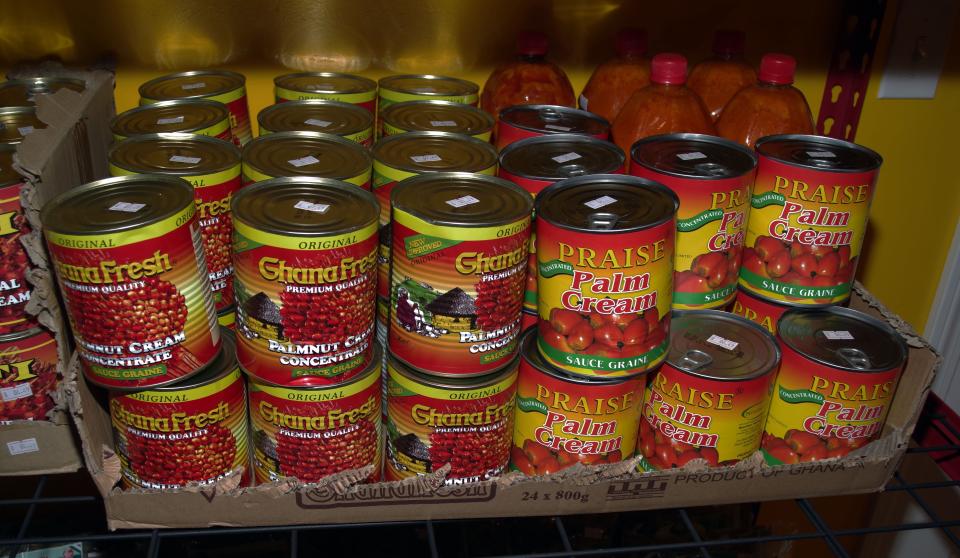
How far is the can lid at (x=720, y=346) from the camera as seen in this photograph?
1096 millimetres

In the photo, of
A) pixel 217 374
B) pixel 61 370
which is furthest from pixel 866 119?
pixel 61 370

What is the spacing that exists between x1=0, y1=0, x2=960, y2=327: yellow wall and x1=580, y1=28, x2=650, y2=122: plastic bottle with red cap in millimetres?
132

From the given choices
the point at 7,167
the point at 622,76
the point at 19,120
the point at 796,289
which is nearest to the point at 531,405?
the point at 796,289

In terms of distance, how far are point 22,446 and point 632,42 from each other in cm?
117

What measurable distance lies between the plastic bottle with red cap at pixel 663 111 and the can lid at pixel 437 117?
0.23 metres

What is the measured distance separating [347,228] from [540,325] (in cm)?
30

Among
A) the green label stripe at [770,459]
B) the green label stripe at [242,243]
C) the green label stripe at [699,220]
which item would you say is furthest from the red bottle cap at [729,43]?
the green label stripe at [242,243]

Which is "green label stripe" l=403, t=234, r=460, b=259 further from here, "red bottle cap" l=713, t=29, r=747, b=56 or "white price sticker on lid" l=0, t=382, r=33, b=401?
"red bottle cap" l=713, t=29, r=747, b=56

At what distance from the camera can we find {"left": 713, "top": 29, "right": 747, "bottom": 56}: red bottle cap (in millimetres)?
1472

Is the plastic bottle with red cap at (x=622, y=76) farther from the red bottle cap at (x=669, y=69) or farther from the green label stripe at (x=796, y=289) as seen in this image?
the green label stripe at (x=796, y=289)

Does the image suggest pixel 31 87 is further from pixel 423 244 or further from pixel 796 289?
pixel 796 289

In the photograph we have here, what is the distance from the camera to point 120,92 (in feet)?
4.98

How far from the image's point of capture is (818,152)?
1261 mm

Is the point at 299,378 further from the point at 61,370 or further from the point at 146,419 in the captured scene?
the point at 61,370
